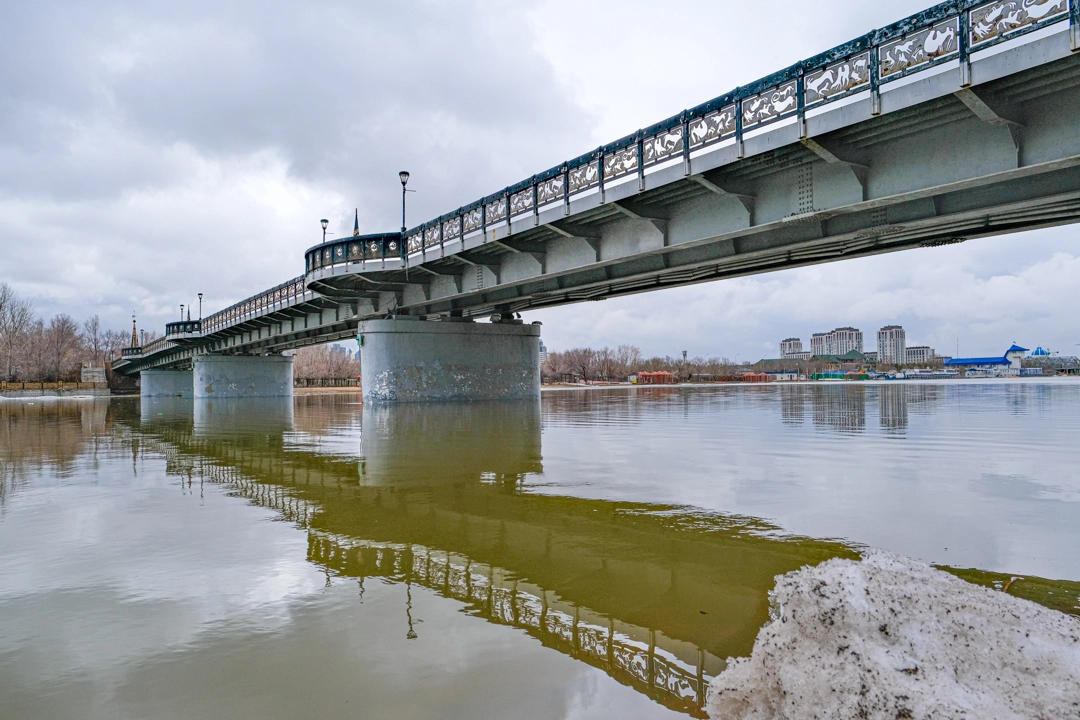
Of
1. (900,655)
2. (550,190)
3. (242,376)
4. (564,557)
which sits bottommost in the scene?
(564,557)

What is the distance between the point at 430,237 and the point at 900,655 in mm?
26005

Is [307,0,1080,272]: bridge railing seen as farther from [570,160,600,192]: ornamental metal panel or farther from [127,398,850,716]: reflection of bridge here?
[127,398,850,716]: reflection of bridge

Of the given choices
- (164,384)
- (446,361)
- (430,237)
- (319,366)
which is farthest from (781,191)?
(319,366)

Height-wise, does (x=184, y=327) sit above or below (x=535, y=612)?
above

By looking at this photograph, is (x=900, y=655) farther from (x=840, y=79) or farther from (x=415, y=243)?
(x=415, y=243)

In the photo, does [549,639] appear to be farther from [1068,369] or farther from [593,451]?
[1068,369]

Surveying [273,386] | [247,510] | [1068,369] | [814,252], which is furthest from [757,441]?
[1068,369]

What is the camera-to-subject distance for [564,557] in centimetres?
504

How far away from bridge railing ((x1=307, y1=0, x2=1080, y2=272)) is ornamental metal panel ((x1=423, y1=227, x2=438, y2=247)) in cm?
551

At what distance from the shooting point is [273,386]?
65.0 m

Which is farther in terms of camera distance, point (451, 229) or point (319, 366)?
point (319, 366)

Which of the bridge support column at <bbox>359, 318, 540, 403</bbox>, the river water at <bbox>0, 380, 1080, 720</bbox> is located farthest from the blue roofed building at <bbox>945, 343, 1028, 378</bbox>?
the river water at <bbox>0, 380, 1080, 720</bbox>

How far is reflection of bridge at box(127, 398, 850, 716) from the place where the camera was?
11.1 feet

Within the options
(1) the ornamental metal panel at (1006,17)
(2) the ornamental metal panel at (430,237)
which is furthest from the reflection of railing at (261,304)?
(1) the ornamental metal panel at (1006,17)
